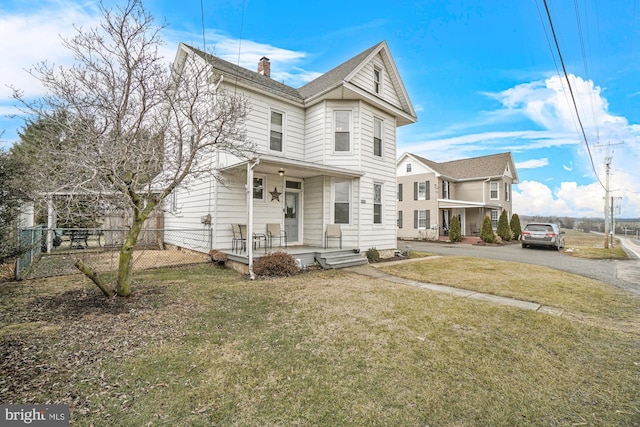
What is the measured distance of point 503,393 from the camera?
8.79 ft

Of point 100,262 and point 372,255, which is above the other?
point 372,255

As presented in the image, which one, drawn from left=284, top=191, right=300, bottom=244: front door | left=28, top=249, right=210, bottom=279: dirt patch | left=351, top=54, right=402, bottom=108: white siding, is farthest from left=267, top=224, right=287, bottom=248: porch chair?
left=351, top=54, right=402, bottom=108: white siding

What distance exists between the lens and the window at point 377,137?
11.6m

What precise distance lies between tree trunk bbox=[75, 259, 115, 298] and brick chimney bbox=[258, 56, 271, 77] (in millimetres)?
11823

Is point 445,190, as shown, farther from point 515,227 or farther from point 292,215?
point 292,215

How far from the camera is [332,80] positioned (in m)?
11.1

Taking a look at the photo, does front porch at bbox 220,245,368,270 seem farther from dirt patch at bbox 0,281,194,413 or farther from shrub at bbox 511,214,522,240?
shrub at bbox 511,214,522,240

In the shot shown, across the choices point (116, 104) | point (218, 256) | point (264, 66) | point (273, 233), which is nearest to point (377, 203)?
point (273, 233)

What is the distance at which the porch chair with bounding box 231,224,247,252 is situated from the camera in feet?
30.3

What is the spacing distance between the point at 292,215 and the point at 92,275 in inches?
274

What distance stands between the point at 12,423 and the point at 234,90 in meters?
9.27

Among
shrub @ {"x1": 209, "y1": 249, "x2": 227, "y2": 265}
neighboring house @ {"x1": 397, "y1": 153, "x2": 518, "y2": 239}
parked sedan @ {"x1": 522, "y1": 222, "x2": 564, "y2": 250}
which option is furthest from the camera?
neighboring house @ {"x1": 397, "y1": 153, "x2": 518, "y2": 239}

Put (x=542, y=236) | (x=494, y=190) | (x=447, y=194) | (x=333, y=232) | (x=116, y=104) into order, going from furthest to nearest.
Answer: (x=494, y=190)
(x=447, y=194)
(x=542, y=236)
(x=333, y=232)
(x=116, y=104)

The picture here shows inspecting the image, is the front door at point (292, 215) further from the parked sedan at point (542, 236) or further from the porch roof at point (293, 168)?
the parked sedan at point (542, 236)
